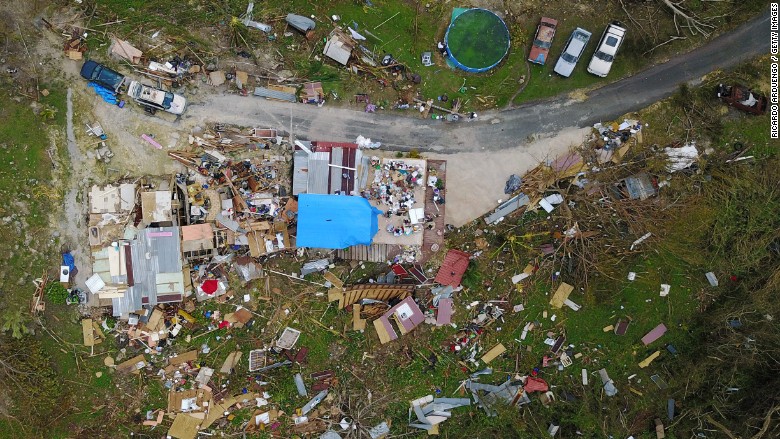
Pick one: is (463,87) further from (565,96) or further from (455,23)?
(565,96)

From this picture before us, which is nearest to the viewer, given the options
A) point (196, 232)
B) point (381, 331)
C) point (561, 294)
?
point (196, 232)

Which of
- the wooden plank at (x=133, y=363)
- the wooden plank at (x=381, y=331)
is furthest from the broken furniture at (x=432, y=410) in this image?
the wooden plank at (x=133, y=363)

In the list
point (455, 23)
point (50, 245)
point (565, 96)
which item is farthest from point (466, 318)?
point (50, 245)

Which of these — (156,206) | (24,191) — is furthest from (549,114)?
(24,191)

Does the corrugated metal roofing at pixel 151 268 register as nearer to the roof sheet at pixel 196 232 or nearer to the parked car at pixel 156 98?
the roof sheet at pixel 196 232

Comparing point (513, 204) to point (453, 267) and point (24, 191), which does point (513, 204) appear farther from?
point (24, 191)

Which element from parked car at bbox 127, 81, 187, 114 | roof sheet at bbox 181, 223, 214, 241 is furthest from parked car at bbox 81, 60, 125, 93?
roof sheet at bbox 181, 223, 214, 241
